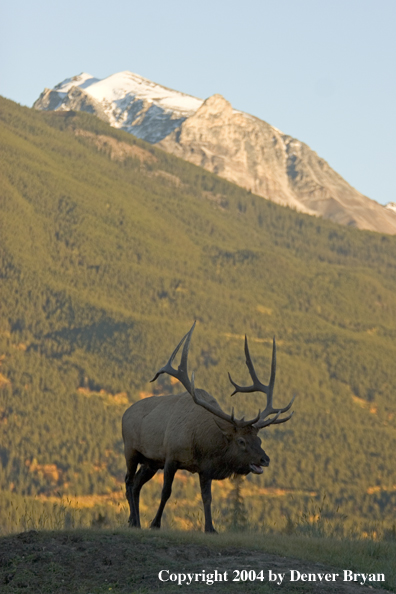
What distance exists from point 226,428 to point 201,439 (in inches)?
17.5

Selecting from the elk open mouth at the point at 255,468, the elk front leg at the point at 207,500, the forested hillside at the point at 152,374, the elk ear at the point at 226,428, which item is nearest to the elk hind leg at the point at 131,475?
the elk front leg at the point at 207,500

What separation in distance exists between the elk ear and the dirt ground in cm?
247

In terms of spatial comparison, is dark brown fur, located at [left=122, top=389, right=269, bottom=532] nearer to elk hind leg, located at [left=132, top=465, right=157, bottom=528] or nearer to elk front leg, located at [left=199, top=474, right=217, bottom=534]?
elk front leg, located at [left=199, top=474, right=217, bottom=534]

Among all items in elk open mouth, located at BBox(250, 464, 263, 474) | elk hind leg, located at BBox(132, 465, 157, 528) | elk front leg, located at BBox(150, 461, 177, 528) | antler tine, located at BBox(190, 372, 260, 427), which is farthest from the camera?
elk hind leg, located at BBox(132, 465, 157, 528)

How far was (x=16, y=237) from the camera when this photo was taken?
621 ft

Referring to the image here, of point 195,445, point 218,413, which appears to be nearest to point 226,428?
point 218,413

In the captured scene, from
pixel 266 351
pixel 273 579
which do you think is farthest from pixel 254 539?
pixel 266 351

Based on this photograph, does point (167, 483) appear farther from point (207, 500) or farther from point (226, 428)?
point (226, 428)

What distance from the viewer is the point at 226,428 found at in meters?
14.4

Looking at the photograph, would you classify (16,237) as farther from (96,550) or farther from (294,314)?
(96,550)

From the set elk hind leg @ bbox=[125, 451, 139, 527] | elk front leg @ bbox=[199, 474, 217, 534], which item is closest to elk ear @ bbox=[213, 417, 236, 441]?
elk front leg @ bbox=[199, 474, 217, 534]

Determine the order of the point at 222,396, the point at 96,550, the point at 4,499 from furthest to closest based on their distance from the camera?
the point at 222,396 < the point at 4,499 < the point at 96,550

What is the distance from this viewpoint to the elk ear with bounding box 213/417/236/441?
14328 millimetres

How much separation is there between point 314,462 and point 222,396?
17.6 metres
